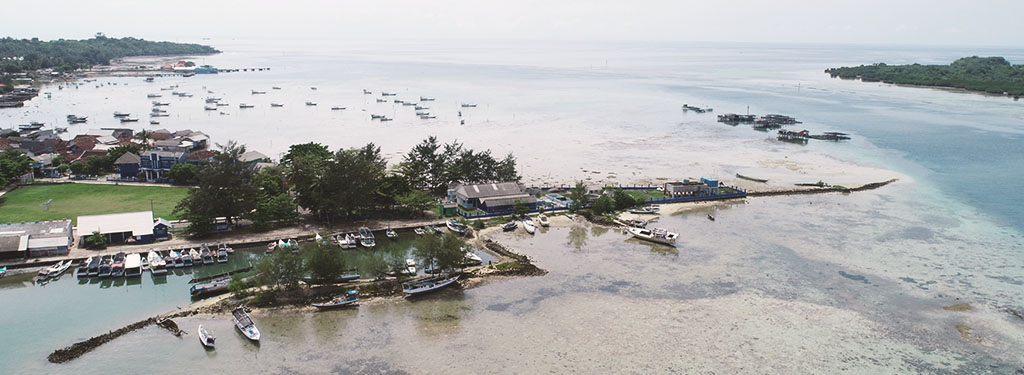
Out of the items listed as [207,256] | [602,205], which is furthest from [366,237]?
[602,205]

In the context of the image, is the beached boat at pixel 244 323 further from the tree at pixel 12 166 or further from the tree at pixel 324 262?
the tree at pixel 12 166

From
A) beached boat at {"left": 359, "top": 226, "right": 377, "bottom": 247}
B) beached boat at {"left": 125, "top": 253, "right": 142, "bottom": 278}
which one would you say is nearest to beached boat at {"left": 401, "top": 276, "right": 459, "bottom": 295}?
beached boat at {"left": 359, "top": 226, "right": 377, "bottom": 247}

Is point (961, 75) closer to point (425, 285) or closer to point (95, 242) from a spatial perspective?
point (425, 285)

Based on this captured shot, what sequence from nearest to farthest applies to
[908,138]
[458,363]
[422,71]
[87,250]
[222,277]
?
[458,363], [222,277], [87,250], [908,138], [422,71]

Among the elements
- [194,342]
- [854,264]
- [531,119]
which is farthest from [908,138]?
[194,342]

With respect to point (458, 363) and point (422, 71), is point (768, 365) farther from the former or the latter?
point (422, 71)

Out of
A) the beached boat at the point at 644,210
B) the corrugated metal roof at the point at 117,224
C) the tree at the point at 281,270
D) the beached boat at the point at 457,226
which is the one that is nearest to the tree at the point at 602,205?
the beached boat at the point at 644,210
